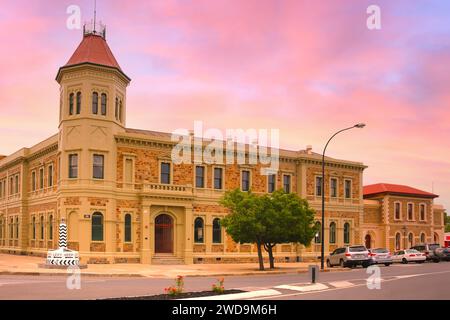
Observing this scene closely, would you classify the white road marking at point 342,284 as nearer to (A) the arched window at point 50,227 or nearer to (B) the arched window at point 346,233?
(A) the arched window at point 50,227

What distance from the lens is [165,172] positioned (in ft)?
146

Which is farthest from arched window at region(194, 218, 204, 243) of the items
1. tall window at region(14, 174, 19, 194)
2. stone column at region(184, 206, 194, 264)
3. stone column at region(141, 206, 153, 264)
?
tall window at region(14, 174, 19, 194)

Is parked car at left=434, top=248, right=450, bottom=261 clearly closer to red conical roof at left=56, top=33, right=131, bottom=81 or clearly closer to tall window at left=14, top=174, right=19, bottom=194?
red conical roof at left=56, top=33, right=131, bottom=81

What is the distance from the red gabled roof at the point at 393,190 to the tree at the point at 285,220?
25183 millimetres

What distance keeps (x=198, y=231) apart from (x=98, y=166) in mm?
9521

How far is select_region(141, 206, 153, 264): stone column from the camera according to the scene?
42062 mm

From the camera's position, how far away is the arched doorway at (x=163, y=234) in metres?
43.7

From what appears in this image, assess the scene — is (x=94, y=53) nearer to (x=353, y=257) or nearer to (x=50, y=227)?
(x=50, y=227)

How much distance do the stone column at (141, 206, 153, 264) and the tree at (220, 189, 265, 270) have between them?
6371mm

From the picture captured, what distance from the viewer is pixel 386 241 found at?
60.8 metres

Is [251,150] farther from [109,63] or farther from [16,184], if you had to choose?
[16,184]
